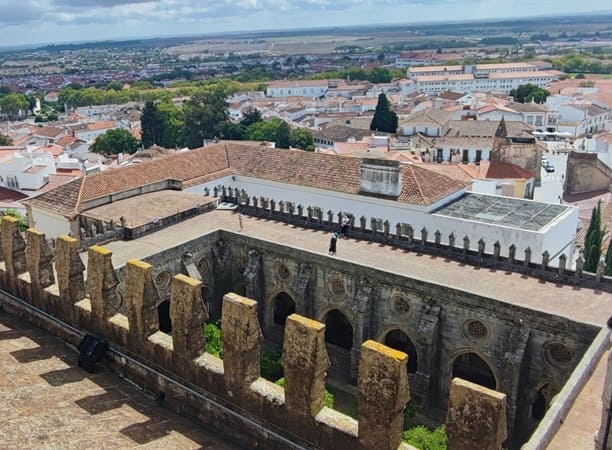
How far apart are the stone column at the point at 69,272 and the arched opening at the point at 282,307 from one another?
20.5 metres

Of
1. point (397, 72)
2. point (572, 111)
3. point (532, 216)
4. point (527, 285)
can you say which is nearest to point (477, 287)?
point (527, 285)

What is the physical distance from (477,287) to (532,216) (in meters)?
10.6

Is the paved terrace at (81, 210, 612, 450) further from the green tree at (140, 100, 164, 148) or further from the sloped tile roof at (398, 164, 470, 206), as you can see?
the green tree at (140, 100, 164, 148)

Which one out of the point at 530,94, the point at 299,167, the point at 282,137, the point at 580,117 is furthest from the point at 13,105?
the point at 299,167

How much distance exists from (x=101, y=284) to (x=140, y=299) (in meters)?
0.97

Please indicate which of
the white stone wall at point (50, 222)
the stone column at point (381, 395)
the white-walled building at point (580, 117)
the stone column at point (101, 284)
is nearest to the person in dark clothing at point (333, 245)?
the white stone wall at point (50, 222)

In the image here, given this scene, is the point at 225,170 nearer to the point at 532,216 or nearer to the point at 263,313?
the point at 263,313

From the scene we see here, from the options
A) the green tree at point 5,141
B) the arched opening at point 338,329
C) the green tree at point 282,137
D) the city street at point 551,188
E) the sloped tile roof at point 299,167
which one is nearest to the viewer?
the arched opening at point 338,329

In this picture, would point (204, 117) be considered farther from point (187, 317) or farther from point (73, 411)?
point (73, 411)

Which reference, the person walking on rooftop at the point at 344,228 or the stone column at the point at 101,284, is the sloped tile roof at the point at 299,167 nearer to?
the person walking on rooftop at the point at 344,228

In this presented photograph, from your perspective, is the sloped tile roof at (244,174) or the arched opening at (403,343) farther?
the sloped tile roof at (244,174)

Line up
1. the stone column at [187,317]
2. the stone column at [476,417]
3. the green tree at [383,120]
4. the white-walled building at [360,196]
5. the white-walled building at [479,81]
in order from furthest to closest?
the white-walled building at [479,81]
the green tree at [383,120]
the white-walled building at [360,196]
the stone column at [187,317]
the stone column at [476,417]

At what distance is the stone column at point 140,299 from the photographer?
362 inches

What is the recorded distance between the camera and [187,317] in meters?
8.68
